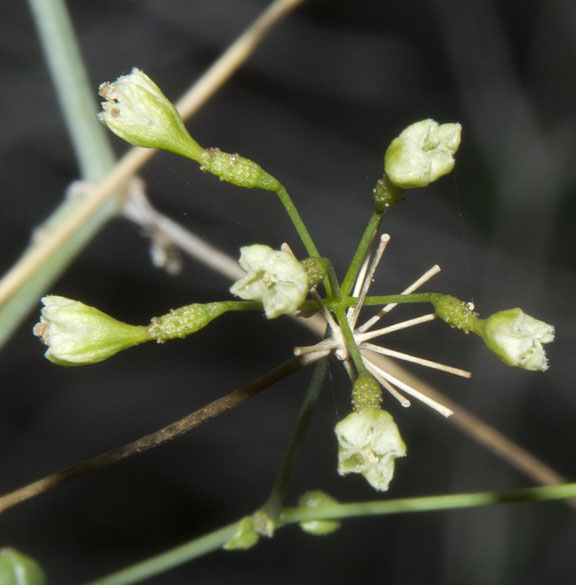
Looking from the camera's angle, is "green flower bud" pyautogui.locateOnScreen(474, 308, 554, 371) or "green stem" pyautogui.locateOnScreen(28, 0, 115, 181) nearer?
"green flower bud" pyautogui.locateOnScreen(474, 308, 554, 371)

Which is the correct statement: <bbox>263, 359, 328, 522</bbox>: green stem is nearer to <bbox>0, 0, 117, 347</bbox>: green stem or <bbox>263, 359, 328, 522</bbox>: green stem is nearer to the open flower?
the open flower

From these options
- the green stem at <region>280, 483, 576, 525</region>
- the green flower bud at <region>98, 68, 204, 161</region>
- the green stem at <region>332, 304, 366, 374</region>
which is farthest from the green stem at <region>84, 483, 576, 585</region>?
the green flower bud at <region>98, 68, 204, 161</region>

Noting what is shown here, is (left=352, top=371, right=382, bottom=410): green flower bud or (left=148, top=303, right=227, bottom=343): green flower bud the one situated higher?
(left=352, top=371, right=382, bottom=410): green flower bud

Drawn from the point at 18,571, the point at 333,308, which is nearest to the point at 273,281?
the point at 333,308

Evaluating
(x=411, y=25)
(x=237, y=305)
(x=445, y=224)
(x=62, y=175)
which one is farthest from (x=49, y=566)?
(x=411, y=25)

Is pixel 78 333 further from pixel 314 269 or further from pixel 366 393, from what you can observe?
pixel 366 393

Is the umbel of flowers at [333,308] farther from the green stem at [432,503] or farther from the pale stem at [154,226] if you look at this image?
the pale stem at [154,226]

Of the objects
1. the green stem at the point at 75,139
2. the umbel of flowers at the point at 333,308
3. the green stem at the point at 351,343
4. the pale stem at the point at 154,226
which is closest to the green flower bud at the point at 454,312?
the umbel of flowers at the point at 333,308

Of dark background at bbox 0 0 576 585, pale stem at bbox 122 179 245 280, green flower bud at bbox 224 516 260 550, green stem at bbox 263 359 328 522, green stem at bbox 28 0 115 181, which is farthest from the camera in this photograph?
dark background at bbox 0 0 576 585
